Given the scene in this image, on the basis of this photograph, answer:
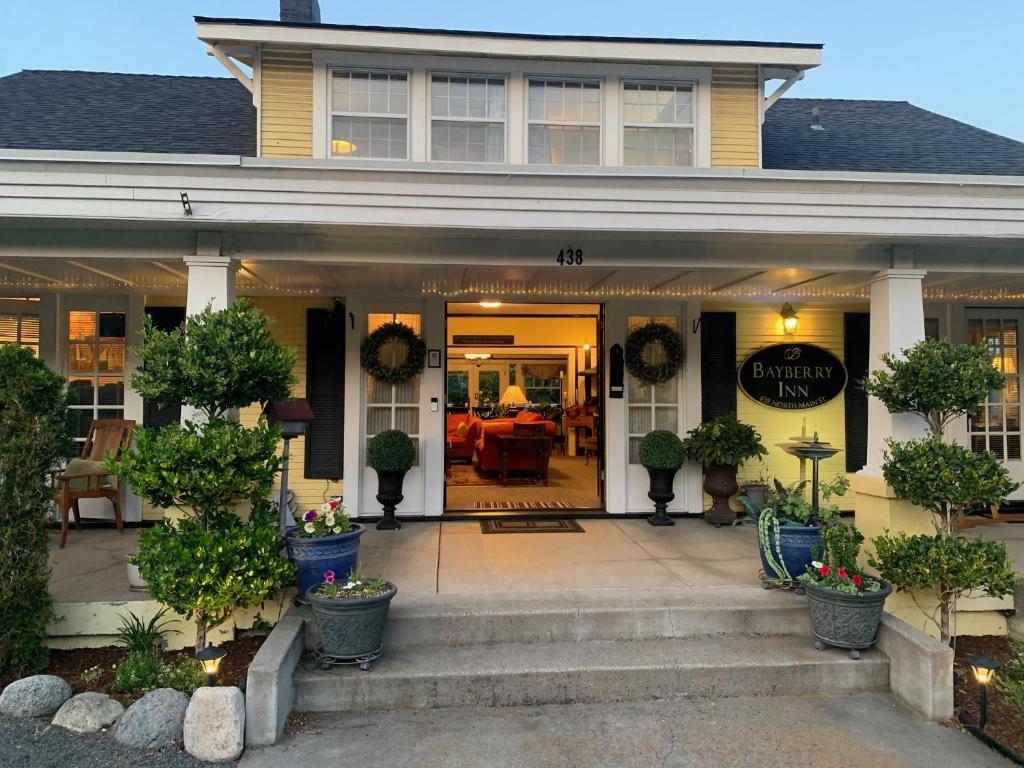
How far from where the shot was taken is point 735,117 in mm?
5672

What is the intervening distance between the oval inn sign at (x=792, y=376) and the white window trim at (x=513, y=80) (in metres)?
2.14

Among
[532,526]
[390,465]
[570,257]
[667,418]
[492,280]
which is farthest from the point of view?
[667,418]

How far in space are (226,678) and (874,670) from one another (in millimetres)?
3390

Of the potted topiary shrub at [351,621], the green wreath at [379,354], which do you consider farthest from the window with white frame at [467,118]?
the potted topiary shrub at [351,621]

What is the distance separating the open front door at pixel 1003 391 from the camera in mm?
6555

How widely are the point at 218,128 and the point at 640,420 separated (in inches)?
198

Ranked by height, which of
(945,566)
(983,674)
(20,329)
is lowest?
(983,674)

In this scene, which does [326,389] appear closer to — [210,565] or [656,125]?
[210,565]

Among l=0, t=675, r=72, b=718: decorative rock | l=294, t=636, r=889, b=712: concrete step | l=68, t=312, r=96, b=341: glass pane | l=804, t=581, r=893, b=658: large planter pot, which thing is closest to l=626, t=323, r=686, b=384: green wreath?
l=804, t=581, r=893, b=658: large planter pot

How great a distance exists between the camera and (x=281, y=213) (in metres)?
3.73

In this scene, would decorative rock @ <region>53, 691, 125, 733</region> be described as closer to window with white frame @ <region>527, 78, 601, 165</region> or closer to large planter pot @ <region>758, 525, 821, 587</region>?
large planter pot @ <region>758, 525, 821, 587</region>

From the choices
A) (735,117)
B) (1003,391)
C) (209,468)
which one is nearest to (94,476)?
(209,468)

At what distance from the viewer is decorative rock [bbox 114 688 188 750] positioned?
2.80 metres

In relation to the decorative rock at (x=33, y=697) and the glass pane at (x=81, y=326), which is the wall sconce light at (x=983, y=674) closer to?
the decorative rock at (x=33, y=697)
